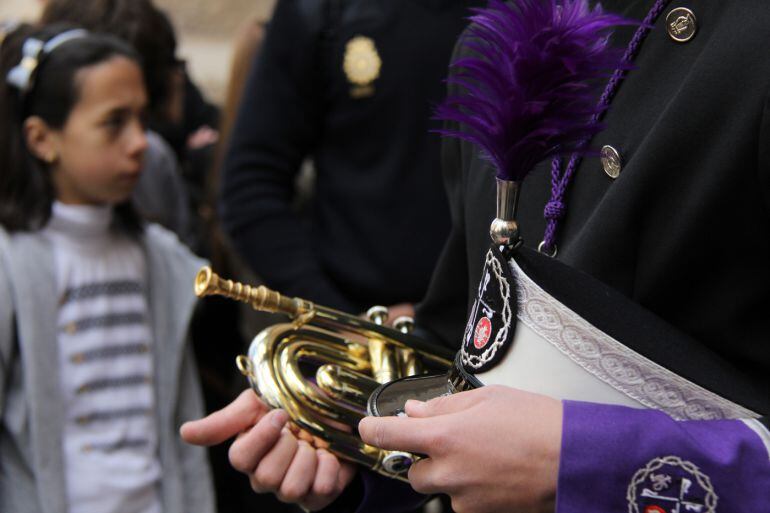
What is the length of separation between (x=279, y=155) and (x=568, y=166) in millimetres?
1270

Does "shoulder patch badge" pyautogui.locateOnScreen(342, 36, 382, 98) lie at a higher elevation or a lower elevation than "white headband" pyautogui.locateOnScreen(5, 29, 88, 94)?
higher

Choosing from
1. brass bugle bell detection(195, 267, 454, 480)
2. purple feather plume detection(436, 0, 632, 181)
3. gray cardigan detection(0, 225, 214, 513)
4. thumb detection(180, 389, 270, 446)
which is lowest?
gray cardigan detection(0, 225, 214, 513)

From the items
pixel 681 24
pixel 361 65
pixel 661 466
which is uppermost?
pixel 681 24

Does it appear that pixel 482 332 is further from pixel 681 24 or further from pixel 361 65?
pixel 361 65

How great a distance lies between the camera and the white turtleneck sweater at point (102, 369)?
2.27 meters

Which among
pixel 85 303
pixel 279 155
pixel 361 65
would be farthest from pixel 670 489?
pixel 85 303

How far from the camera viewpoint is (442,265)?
1484 millimetres

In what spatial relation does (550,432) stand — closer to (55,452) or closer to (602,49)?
(602,49)

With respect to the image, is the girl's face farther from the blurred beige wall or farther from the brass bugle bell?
the blurred beige wall

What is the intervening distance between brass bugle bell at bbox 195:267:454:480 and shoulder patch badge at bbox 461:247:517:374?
187 mm

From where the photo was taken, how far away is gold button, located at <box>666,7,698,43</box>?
3.56 ft

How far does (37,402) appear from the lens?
7.20 feet

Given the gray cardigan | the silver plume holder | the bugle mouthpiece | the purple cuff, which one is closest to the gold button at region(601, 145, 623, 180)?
the silver plume holder

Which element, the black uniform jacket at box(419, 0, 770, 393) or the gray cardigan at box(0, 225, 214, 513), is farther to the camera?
the gray cardigan at box(0, 225, 214, 513)
